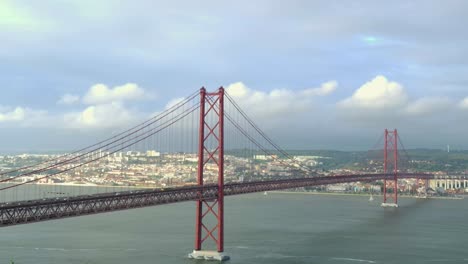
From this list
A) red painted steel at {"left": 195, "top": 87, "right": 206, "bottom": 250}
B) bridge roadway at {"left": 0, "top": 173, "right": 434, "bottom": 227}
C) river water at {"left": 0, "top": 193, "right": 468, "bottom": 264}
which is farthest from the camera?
river water at {"left": 0, "top": 193, "right": 468, "bottom": 264}

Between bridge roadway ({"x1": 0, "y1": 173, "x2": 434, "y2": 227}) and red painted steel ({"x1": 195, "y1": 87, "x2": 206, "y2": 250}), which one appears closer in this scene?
bridge roadway ({"x1": 0, "y1": 173, "x2": 434, "y2": 227})

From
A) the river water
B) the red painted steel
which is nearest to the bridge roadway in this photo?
the red painted steel

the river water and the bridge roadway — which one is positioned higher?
the bridge roadway

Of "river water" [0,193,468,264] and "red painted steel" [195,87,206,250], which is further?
"river water" [0,193,468,264]

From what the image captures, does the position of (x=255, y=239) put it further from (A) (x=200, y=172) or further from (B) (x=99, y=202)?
(B) (x=99, y=202)

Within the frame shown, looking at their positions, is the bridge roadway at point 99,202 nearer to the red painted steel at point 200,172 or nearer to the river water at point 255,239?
the red painted steel at point 200,172

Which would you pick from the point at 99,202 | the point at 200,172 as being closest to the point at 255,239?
the point at 200,172

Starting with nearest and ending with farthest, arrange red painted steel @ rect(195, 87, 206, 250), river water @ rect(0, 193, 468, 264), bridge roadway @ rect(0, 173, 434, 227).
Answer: bridge roadway @ rect(0, 173, 434, 227) < red painted steel @ rect(195, 87, 206, 250) < river water @ rect(0, 193, 468, 264)

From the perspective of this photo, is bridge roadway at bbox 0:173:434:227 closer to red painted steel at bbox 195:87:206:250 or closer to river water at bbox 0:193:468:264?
red painted steel at bbox 195:87:206:250
